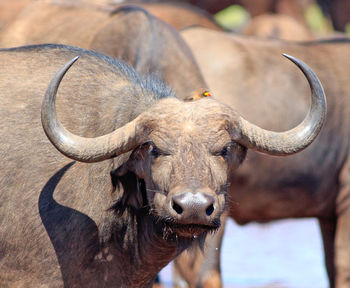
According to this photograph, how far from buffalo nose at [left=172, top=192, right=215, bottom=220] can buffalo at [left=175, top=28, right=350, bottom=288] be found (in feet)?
10.6

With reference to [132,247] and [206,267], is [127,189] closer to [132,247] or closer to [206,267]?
[132,247]

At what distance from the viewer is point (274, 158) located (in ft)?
24.9

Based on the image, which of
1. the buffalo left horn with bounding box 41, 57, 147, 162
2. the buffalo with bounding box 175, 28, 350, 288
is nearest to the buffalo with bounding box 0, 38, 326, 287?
the buffalo left horn with bounding box 41, 57, 147, 162

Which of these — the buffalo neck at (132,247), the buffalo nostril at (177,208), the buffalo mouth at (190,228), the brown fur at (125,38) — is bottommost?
the brown fur at (125,38)

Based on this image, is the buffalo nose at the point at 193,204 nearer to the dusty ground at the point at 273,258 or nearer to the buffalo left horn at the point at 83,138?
the buffalo left horn at the point at 83,138

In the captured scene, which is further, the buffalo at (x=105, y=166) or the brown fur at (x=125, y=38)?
the brown fur at (x=125, y=38)

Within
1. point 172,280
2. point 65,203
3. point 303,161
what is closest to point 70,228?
point 65,203

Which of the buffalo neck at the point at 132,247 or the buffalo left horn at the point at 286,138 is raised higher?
the buffalo left horn at the point at 286,138

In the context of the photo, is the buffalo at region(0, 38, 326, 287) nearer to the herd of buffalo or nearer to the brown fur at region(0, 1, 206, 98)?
the herd of buffalo

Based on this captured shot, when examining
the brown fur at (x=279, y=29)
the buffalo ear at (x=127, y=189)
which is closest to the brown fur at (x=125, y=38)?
the buffalo ear at (x=127, y=189)

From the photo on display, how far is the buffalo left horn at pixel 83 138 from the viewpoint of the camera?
4.38 meters

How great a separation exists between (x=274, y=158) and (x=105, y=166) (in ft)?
9.71

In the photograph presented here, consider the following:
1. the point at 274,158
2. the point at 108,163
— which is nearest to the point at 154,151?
the point at 108,163

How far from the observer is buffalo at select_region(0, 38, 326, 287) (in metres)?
4.45
